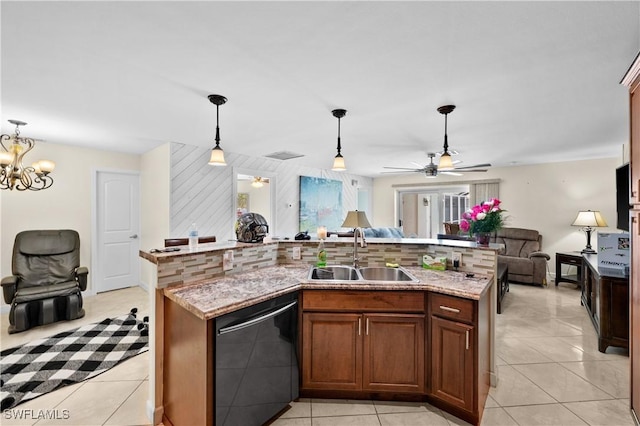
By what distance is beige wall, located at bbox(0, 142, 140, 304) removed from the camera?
3.94 metres

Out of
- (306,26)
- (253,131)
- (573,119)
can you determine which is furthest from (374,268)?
(573,119)

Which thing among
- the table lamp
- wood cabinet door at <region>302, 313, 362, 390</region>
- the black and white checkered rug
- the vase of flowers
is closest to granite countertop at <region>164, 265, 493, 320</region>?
wood cabinet door at <region>302, 313, 362, 390</region>

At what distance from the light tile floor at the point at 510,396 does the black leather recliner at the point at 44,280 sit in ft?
0.74

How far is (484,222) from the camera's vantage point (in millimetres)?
2506

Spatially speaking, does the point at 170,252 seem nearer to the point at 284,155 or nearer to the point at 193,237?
the point at 193,237

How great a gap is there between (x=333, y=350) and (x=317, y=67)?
199 cm

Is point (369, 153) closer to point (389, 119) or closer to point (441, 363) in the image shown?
point (389, 119)

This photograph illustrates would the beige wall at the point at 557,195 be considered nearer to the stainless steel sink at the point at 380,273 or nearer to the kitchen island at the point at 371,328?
the kitchen island at the point at 371,328

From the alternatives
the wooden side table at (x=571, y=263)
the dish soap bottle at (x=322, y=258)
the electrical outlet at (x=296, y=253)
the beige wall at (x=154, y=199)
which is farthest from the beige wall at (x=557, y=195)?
the beige wall at (x=154, y=199)

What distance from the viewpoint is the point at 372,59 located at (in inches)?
76.0

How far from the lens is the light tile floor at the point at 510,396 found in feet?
6.39

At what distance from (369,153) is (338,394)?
3.84m

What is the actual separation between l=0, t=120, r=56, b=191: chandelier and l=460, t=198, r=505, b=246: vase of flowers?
480cm

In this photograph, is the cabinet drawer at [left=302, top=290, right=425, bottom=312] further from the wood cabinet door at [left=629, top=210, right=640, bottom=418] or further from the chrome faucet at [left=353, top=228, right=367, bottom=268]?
the wood cabinet door at [left=629, top=210, right=640, bottom=418]
